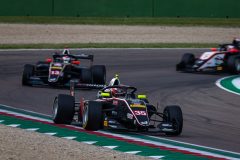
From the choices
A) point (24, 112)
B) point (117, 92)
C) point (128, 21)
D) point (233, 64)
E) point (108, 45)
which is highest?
point (128, 21)

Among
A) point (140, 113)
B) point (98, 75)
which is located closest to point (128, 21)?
point (98, 75)

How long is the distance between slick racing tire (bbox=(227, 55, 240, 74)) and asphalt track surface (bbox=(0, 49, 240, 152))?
0.41 m

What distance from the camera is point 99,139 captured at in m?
14.3

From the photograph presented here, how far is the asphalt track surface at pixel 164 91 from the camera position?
16016mm

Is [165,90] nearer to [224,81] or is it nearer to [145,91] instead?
[145,91]

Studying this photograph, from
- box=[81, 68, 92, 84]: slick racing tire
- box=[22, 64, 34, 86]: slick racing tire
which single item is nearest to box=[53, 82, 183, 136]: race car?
box=[81, 68, 92, 84]: slick racing tire

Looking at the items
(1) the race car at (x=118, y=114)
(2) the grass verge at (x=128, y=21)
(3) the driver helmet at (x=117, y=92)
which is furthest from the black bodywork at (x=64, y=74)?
(2) the grass verge at (x=128, y=21)

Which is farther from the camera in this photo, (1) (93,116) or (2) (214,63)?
(2) (214,63)

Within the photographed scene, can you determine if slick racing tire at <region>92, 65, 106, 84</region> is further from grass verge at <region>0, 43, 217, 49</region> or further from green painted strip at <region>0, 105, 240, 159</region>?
grass verge at <region>0, 43, 217, 49</region>

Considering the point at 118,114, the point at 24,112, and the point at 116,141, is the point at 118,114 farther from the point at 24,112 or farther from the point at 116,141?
the point at 24,112

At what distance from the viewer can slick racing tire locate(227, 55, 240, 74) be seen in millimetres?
28797

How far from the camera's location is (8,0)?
50.1 m

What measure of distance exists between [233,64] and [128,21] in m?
22.5

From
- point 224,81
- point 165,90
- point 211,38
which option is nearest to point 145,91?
point 165,90
